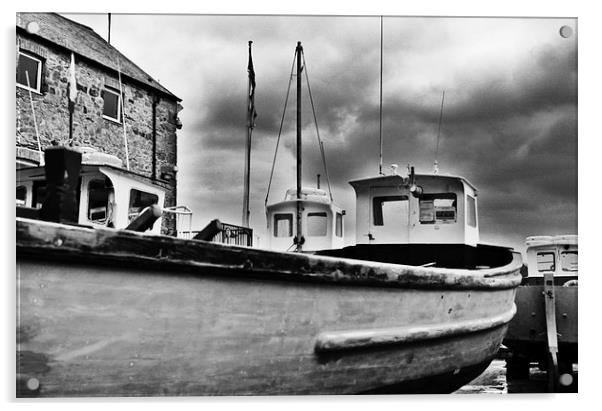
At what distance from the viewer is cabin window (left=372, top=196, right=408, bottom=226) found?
3.96 metres

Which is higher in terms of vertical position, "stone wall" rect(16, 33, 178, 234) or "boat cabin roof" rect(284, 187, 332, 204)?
"stone wall" rect(16, 33, 178, 234)

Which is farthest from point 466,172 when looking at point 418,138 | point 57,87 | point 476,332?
point 57,87

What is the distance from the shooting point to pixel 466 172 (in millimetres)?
3680

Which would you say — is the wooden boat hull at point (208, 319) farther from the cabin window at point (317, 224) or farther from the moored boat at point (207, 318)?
the cabin window at point (317, 224)

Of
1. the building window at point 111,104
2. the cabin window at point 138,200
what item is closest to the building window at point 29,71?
the building window at point 111,104

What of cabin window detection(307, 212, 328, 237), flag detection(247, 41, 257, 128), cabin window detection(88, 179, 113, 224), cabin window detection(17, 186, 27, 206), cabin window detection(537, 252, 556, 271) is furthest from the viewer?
cabin window detection(537, 252, 556, 271)

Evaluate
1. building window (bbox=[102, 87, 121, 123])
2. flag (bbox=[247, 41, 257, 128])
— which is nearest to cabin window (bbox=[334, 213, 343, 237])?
flag (bbox=[247, 41, 257, 128])

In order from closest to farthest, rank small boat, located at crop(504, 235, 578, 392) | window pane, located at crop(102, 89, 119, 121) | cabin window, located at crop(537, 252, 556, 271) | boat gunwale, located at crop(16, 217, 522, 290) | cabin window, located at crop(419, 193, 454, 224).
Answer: boat gunwale, located at crop(16, 217, 522, 290) < small boat, located at crop(504, 235, 578, 392) < window pane, located at crop(102, 89, 119, 121) < cabin window, located at crop(419, 193, 454, 224) < cabin window, located at crop(537, 252, 556, 271)

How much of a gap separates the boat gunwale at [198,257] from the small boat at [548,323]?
797 mm

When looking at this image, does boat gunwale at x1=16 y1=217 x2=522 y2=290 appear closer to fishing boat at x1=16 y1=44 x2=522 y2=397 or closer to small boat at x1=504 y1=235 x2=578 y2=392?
fishing boat at x1=16 y1=44 x2=522 y2=397

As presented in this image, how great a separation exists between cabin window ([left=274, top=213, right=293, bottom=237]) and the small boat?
1346mm

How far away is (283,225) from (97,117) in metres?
1.20

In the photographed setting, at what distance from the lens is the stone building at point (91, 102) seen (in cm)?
304

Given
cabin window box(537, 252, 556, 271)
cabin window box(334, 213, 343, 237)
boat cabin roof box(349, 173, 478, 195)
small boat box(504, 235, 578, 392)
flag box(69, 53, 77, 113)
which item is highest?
flag box(69, 53, 77, 113)
